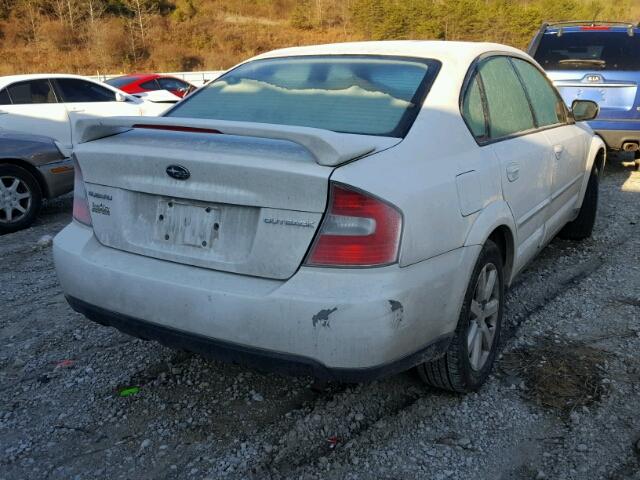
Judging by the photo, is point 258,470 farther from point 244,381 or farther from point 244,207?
point 244,207

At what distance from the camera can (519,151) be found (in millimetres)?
3182

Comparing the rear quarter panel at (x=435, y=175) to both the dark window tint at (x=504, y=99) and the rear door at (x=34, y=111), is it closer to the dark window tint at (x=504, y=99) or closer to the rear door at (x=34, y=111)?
the dark window tint at (x=504, y=99)

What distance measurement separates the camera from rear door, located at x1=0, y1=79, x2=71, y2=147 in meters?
8.43

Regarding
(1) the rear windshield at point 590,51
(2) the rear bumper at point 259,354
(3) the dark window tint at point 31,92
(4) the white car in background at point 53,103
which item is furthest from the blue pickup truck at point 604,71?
(3) the dark window tint at point 31,92

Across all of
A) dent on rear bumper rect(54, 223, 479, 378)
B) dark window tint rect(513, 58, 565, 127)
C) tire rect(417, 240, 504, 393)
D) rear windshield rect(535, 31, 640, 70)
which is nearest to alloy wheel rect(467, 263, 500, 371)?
tire rect(417, 240, 504, 393)

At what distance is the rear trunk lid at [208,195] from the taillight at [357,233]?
6 cm

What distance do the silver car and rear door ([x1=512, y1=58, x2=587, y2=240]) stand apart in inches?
186

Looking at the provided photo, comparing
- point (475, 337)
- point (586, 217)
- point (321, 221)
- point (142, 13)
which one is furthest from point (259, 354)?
point (142, 13)

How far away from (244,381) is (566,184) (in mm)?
2593

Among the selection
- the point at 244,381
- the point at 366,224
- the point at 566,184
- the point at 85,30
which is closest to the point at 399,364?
the point at 366,224

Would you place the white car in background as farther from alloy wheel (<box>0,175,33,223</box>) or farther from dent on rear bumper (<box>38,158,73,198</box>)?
alloy wheel (<box>0,175,33,223</box>)

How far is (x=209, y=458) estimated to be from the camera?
2.45 m

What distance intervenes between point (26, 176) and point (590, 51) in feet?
23.1

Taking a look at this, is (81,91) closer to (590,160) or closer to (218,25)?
(590,160)
